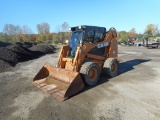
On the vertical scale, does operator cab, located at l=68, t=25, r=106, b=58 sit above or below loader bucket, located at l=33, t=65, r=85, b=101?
above

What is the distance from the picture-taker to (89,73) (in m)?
6.83

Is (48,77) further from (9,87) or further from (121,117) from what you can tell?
(121,117)

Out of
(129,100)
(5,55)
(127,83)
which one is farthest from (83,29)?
(5,55)

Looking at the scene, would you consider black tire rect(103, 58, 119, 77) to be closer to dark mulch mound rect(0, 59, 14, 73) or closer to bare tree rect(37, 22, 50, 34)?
dark mulch mound rect(0, 59, 14, 73)

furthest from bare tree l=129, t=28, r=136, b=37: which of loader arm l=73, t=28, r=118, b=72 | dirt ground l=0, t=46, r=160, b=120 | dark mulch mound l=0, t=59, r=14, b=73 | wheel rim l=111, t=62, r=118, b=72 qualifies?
dirt ground l=0, t=46, r=160, b=120

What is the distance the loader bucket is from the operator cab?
4.00ft

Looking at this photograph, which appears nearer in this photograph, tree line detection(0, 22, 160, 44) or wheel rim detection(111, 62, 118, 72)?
wheel rim detection(111, 62, 118, 72)

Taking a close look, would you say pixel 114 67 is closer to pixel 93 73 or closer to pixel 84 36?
pixel 93 73

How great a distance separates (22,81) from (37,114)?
13.3 feet

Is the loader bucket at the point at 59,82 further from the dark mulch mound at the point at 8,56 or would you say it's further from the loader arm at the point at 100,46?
the dark mulch mound at the point at 8,56

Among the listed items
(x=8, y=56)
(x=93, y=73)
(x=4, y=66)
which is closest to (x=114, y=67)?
(x=93, y=73)

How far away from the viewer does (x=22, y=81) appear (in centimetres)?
840

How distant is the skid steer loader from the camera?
6.28m

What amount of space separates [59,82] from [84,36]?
2.36 m
